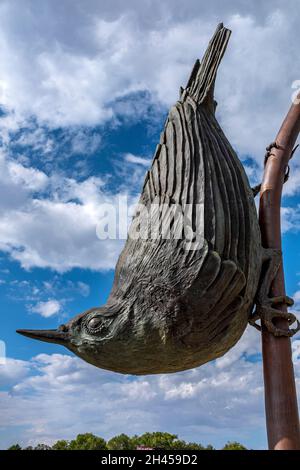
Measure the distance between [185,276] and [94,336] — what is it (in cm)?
84

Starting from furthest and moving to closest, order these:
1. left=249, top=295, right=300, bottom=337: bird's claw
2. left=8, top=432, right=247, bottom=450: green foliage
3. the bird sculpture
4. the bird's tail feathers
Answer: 1. left=8, top=432, right=247, bottom=450: green foliage
2. the bird's tail feathers
3. left=249, top=295, right=300, bottom=337: bird's claw
4. the bird sculpture

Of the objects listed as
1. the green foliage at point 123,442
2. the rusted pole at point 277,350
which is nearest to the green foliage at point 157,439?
the green foliage at point 123,442

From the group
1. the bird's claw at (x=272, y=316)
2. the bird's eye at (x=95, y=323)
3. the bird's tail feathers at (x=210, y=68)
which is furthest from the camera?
the bird's tail feathers at (x=210, y=68)

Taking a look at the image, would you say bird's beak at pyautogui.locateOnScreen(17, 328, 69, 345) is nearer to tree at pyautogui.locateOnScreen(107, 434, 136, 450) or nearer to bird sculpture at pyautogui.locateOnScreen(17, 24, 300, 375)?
bird sculpture at pyautogui.locateOnScreen(17, 24, 300, 375)

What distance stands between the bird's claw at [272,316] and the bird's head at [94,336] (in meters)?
1.16

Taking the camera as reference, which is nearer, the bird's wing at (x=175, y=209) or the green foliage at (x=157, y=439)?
the bird's wing at (x=175, y=209)

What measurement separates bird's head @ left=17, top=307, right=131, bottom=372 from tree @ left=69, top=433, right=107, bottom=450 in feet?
66.1

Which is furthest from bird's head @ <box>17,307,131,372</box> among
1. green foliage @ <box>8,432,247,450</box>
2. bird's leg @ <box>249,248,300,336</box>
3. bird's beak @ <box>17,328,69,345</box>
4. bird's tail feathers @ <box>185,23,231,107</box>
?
green foliage @ <box>8,432,247,450</box>

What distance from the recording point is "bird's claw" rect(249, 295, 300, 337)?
4.00m

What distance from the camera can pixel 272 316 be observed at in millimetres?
4031

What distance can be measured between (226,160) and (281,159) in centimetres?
85

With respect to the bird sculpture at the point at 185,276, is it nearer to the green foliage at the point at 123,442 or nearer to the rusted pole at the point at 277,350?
the rusted pole at the point at 277,350

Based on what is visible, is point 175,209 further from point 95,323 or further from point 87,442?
point 87,442

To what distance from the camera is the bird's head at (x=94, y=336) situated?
3707mm
